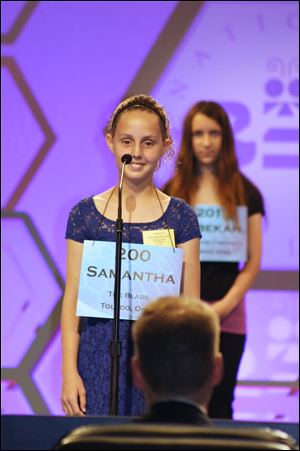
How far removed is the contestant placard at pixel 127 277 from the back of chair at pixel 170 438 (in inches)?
60.6

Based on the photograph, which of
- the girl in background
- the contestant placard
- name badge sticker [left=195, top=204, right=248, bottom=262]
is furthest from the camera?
name badge sticker [left=195, top=204, right=248, bottom=262]

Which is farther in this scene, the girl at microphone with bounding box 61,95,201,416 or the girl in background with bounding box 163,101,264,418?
the girl in background with bounding box 163,101,264,418

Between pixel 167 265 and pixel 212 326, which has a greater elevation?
pixel 167 265

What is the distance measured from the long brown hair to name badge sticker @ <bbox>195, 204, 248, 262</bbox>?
0.05 meters

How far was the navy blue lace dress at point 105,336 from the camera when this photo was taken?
3.25m

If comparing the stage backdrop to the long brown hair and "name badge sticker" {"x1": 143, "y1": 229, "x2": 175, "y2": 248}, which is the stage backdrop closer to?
the long brown hair

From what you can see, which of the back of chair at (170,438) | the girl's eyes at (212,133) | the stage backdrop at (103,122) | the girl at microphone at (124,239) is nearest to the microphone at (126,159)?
the girl at microphone at (124,239)

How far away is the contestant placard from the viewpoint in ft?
10.5

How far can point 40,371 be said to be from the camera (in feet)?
19.5

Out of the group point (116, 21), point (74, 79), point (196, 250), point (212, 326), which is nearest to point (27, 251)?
point (74, 79)

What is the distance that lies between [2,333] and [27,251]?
0.50 metres

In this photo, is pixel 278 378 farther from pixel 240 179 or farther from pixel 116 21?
pixel 116 21

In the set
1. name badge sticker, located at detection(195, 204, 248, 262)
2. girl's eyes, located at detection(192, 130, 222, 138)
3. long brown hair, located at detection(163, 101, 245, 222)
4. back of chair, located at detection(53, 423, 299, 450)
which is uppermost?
girl's eyes, located at detection(192, 130, 222, 138)

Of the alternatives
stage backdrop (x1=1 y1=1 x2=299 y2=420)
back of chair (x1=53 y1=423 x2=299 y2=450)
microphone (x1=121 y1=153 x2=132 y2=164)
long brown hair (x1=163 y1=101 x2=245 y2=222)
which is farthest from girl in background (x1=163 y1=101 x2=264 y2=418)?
back of chair (x1=53 y1=423 x2=299 y2=450)
